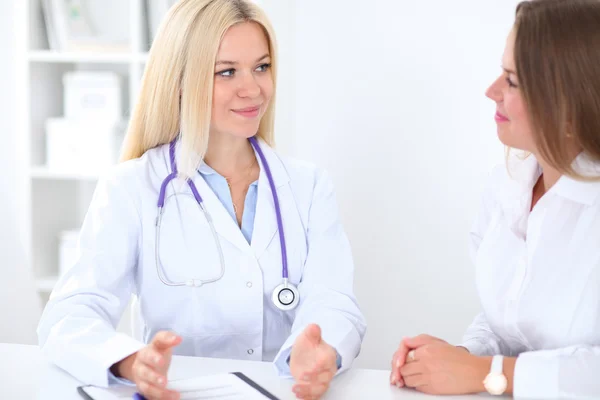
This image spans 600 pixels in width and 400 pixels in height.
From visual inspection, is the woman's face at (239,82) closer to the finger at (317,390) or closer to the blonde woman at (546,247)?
the blonde woman at (546,247)

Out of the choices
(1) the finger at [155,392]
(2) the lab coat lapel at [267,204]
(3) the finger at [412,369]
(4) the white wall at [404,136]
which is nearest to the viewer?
(1) the finger at [155,392]

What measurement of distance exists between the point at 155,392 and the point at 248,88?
30.5 inches

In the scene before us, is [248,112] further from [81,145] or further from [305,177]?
[81,145]

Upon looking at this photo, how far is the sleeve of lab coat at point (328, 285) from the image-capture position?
1.55 m

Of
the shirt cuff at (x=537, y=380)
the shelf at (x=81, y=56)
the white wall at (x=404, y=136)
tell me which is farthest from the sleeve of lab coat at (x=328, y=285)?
the shelf at (x=81, y=56)

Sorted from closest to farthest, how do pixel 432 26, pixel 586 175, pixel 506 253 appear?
pixel 586 175 < pixel 506 253 < pixel 432 26

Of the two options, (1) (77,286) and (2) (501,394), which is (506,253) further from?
(1) (77,286)

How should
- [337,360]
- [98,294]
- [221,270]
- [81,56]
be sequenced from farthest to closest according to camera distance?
1. [81,56]
2. [221,270]
3. [98,294]
4. [337,360]

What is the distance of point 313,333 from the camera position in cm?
132

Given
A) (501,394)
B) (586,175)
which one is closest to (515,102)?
(586,175)

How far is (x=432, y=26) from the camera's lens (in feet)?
7.84

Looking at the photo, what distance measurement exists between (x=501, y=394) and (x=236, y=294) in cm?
65

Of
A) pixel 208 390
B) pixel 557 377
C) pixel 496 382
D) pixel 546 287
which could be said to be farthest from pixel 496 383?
pixel 208 390

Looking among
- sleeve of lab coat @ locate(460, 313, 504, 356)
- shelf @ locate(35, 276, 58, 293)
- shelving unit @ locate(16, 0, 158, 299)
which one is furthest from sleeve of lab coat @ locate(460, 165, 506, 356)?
shelf @ locate(35, 276, 58, 293)
